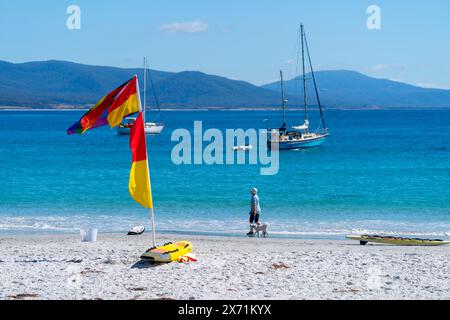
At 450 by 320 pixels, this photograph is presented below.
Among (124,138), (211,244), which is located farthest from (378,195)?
(124,138)

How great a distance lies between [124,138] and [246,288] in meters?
79.0

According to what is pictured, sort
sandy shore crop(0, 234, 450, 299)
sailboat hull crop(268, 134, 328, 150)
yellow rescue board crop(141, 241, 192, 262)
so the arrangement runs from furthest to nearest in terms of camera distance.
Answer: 1. sailboat hull crop(268, 134, 328, 150)
2. yellow rescue board crop(141, 241, 192, 262)
3. sandy shore crop(0, 234, 450, 299)

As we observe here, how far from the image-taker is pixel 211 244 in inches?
760

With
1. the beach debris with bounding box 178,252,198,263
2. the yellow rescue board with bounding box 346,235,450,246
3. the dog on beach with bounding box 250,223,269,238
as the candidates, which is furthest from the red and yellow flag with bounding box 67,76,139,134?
the yellow rescue board with bounding box 346,235,450,246

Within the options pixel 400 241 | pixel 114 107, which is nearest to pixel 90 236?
pixel 114 107

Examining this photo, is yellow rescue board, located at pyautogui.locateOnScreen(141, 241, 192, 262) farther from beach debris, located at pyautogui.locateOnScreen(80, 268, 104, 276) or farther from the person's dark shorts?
the person's dark shorts

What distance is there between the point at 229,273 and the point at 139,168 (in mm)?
3024

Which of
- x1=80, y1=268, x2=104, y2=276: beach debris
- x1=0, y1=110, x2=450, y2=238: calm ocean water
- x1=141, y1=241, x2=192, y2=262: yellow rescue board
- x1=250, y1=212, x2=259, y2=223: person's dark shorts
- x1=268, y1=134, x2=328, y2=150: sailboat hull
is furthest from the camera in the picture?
x1=268, y1=134, x2=328, y2=150: sailboat hull

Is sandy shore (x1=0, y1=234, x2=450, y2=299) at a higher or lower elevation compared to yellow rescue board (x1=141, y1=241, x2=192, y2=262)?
lower

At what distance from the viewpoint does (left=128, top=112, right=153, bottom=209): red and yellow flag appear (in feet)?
51.0

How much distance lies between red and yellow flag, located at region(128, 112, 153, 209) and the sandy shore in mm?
1541

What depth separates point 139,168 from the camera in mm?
15617

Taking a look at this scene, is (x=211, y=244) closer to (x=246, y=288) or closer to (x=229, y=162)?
(x=246, y=288)

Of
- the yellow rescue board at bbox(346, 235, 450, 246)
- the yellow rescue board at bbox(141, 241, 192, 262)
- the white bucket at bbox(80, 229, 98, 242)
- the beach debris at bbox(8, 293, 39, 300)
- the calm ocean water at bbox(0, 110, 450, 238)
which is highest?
the yellow rescue board at bbox(141, 241, 192, 262)
